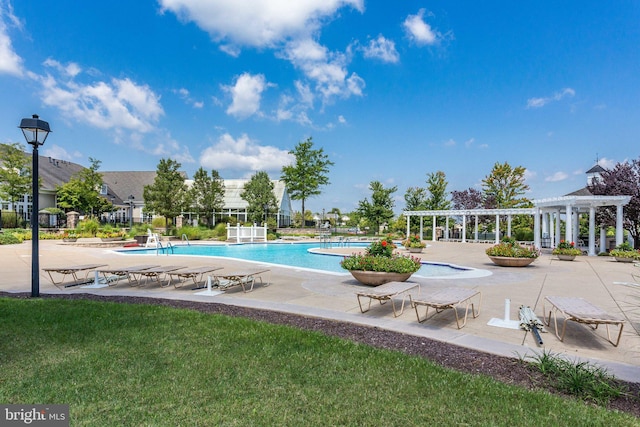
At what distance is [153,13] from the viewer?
15602 mm

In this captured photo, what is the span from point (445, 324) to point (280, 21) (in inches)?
482

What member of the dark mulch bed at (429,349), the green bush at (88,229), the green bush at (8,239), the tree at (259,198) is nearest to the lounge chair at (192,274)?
the dark mulch bed at (429,349)

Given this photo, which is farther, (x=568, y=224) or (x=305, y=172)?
(x=305, y=172)

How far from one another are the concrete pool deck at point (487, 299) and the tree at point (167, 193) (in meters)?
20.5

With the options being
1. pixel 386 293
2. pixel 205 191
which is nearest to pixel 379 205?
pixel 205 191

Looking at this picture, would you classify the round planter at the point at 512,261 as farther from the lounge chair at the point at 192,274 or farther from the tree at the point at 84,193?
the tree at the point at 84,193

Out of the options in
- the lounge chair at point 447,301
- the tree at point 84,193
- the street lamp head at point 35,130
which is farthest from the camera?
the tree at point 84,193

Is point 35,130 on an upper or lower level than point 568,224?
upper

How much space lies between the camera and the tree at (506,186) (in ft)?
120

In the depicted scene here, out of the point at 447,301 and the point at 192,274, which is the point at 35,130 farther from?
the point at 447,301

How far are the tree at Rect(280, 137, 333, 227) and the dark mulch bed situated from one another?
3498 centimetres

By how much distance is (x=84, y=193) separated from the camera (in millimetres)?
34625

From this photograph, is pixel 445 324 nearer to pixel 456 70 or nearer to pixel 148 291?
pixel 148 291

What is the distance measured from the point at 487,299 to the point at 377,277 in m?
2.38
